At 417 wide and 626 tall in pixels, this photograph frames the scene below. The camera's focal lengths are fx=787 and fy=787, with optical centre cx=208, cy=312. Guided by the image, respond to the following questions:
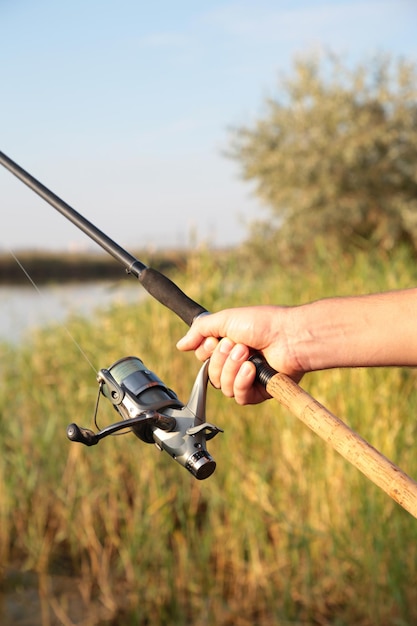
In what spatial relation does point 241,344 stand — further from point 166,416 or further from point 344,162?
→ point 344,162

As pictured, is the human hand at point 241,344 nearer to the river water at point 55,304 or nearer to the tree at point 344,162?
the river water at point 55,304

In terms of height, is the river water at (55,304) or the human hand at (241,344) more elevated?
the river water at (55,304)

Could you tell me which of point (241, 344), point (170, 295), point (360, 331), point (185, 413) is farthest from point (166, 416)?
point (360, 331)

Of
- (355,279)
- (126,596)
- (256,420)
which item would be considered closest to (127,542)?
(126,596)

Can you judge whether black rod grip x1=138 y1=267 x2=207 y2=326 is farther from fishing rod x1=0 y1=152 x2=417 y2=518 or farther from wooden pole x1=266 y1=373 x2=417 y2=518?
wooden pole x1=266 y1=373 x2=417 y2=518

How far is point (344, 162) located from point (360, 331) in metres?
11.2

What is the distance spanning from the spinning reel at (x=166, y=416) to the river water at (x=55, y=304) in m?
3.35

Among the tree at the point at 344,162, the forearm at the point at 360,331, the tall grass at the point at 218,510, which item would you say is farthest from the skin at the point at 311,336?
the tree at the point at 344,162

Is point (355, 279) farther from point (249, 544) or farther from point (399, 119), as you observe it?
point (399, 119)

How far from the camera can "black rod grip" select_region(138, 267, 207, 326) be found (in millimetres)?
1705

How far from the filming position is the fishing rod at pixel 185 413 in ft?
4.49

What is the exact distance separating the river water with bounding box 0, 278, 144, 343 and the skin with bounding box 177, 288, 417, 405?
10.9 ft

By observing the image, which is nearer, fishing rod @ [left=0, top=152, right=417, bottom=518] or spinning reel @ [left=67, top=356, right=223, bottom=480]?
fishing rod @ [left=0, top=152, right=417, bottom=518]

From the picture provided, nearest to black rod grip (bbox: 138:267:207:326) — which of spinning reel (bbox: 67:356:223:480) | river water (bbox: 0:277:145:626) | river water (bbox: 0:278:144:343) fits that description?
spinning reel (bbox: 67:356:223:480)
